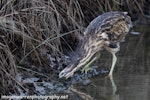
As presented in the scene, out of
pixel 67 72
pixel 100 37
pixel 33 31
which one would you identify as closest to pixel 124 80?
pixel 100 37

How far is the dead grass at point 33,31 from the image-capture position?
649cm

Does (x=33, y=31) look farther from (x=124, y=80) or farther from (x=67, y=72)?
(x=124, y=80)

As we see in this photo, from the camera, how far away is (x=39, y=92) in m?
6.57

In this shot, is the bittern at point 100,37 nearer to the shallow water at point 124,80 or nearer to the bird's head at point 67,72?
the bird's head at point 67,72

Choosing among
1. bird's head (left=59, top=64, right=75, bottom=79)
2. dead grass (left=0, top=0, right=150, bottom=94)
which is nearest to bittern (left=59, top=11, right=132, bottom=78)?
bird's head (left=59, top=64, right=75, bottom=79)

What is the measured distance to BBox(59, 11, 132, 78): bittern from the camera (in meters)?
7.03

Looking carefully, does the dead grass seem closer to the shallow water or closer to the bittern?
the bittern

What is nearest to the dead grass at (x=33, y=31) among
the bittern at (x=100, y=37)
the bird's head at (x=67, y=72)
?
the bittern at (x=100, y=37)

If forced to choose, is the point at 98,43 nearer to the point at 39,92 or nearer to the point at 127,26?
the point at 127,26

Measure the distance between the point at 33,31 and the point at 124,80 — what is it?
56.4 inches

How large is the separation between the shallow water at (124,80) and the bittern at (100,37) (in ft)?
0.73

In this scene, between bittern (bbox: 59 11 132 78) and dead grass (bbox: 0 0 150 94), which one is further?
bittern (bbox: 59 11 132 78)

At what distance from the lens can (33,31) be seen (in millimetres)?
7223

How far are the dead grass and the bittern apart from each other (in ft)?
1.20
